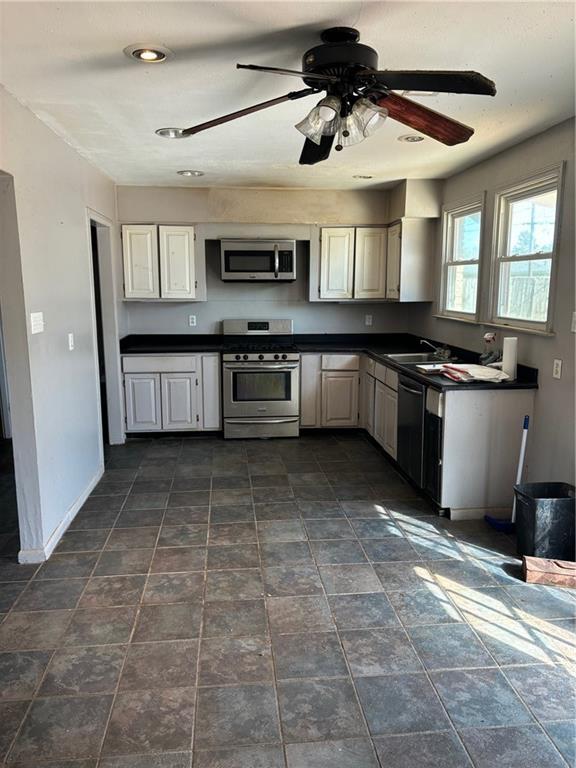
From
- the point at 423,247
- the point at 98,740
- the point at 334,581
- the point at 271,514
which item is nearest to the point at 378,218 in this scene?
the point at 423,247

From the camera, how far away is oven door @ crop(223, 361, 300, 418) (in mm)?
5145

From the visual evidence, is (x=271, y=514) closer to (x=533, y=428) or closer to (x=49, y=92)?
(x=533, y=428)

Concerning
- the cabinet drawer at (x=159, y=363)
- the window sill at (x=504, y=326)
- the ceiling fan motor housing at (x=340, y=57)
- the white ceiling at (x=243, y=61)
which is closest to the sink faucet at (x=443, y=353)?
the window sill at (x=504, y=326)

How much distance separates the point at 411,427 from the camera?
3.89m

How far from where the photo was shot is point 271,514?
3.52m

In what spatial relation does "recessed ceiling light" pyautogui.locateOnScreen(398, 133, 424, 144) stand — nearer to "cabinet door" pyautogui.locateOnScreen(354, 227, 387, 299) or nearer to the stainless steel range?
"cabinet door" pyautogui.locateOnScreen(354, 227, 387, 299)

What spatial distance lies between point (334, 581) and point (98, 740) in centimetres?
129

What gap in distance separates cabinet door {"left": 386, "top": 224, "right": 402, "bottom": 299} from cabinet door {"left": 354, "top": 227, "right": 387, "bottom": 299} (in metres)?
0.07

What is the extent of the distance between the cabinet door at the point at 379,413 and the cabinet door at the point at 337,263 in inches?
A: 43.7

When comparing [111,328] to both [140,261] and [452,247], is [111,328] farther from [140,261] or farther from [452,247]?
[452,247]

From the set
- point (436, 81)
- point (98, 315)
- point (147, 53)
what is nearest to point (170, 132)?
point (147, 53)

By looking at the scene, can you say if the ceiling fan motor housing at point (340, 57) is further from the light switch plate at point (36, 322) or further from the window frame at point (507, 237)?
the light switch plate at point (36, 322)

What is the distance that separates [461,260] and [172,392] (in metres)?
2.87

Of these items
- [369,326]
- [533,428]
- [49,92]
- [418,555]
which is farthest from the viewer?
[369,326]
